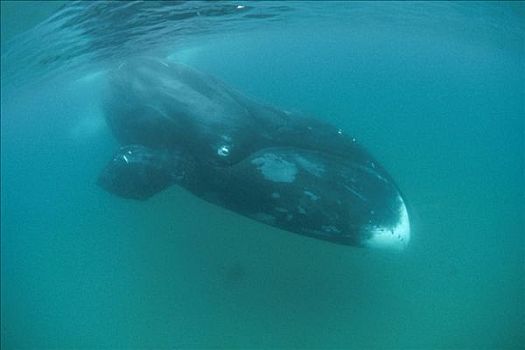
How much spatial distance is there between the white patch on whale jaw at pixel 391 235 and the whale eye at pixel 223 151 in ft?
11.8

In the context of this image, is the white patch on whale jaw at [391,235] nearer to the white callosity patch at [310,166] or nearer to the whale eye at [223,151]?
the white callosity patch at [310,166]

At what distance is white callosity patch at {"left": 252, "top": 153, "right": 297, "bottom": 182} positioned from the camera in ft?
31.2

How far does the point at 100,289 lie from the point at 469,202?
55.8ft

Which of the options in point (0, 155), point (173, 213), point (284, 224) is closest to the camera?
point (284, 224)

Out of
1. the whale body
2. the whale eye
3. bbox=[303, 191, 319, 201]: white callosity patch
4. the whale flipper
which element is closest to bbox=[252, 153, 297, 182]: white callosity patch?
the whale body

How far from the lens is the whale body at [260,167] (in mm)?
9273

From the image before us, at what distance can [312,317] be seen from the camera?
12.4 m

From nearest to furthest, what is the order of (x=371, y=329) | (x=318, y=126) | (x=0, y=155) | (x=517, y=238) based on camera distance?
(x=318, y=126) < (x=371, y=329) < (x=517, y=238) < (x=0, y=155)

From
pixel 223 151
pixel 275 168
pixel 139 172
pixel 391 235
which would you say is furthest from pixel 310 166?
pixel 139 172

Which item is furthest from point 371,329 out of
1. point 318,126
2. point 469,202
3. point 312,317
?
point 469,202

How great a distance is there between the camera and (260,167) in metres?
9.69

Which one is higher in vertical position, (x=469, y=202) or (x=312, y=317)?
(x=312, y=317)

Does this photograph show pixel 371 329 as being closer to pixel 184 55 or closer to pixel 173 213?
pixel 173 213

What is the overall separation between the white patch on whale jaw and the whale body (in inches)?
0.9
